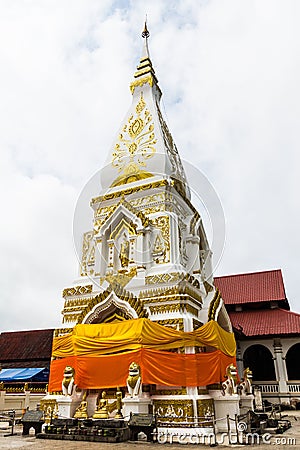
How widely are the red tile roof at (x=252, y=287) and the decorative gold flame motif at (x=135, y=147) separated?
11.4 m

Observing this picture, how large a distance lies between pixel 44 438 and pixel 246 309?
16.0m

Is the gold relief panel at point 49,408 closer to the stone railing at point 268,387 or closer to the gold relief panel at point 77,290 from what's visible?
the gold relief panel at point 77,290

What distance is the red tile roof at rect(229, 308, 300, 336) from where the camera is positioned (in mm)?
19719

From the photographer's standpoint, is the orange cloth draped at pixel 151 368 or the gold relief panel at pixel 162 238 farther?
the gold relief panel at pixel 162 238

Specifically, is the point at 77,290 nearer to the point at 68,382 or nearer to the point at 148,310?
the point at 148,310

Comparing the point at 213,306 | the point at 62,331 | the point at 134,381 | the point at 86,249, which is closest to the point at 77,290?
the point at 62,331

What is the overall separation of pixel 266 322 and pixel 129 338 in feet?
40.7

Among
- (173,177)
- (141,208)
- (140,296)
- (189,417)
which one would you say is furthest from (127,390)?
(173,177)

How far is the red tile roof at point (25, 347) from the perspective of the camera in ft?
70.9

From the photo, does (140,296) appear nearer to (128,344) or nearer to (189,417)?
(128,344)

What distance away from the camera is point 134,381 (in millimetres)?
10062

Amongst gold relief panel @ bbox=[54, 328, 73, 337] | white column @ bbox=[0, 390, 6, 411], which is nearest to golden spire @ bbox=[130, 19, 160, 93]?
gold relief panel @ bbox=[54, 328, 73, 337]

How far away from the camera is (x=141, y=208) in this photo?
47.5ft

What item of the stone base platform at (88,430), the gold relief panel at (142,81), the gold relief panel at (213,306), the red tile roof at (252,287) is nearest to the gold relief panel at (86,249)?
the gold relief panel at (213,306)
